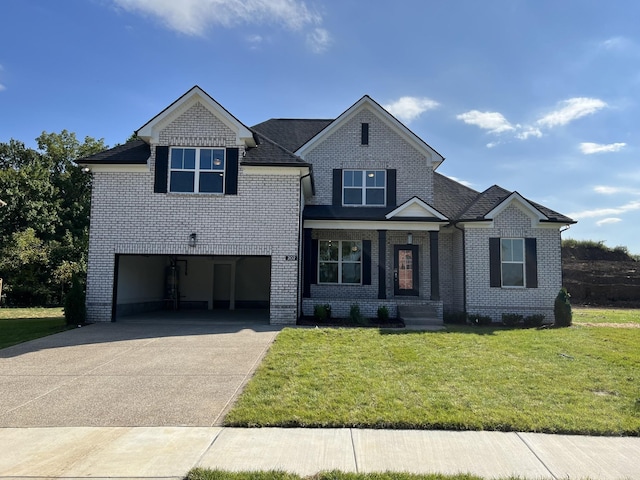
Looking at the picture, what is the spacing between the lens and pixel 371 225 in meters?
15.5

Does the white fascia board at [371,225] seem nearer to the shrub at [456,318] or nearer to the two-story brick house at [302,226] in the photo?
the two-story brick house at [302,226]

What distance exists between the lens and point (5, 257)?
2298 cm

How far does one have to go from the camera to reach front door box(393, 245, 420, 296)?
1662 centimetres

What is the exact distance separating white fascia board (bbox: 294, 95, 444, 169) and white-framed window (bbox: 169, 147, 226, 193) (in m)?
4.48

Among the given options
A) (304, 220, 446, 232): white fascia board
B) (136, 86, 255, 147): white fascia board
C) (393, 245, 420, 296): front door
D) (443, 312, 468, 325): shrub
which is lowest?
(443, 312, 468, 325): shrub

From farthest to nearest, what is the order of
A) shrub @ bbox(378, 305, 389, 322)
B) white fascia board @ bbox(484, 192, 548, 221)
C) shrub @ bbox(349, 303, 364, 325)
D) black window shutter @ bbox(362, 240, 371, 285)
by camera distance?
black window shutter @ bbox(362, 240, 371, 285) < white fascia board @ bbox(484, 192, 548, 221) < shrub @ bbox(378, 305, 389, 322) < shrub @ bbox(349, 303, 364, 325)

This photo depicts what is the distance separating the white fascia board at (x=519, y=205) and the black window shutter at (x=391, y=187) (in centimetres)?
359

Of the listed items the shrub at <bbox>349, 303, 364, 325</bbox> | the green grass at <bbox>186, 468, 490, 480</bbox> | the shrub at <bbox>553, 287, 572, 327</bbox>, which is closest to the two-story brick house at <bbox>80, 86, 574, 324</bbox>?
the shrub at <bbox>349, 303, 364, 325</bbox>

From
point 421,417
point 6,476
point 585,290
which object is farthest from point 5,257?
point 585,290

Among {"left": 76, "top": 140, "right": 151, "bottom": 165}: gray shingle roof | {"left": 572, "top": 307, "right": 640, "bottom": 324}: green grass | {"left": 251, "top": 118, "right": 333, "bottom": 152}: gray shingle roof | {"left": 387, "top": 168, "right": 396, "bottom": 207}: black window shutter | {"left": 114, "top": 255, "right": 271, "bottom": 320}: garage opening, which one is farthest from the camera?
{"left": 251, "top": 118, "right": 333, "bottom": 152}: gray shingle roof

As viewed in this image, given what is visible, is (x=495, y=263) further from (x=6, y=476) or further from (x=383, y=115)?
(x=6, y=476)

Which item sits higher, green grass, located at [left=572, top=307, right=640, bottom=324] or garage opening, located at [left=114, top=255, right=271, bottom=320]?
garage opening, located at [left=114, top=255, right=271, bottom=320]

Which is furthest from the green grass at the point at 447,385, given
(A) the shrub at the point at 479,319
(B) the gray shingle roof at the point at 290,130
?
(B) the gray shingle roof at the point at 290,130

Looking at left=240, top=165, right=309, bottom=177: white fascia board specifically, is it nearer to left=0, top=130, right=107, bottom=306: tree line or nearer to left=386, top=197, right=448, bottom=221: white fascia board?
left=386, top=197, right=448, bottom=221: white fascia board
